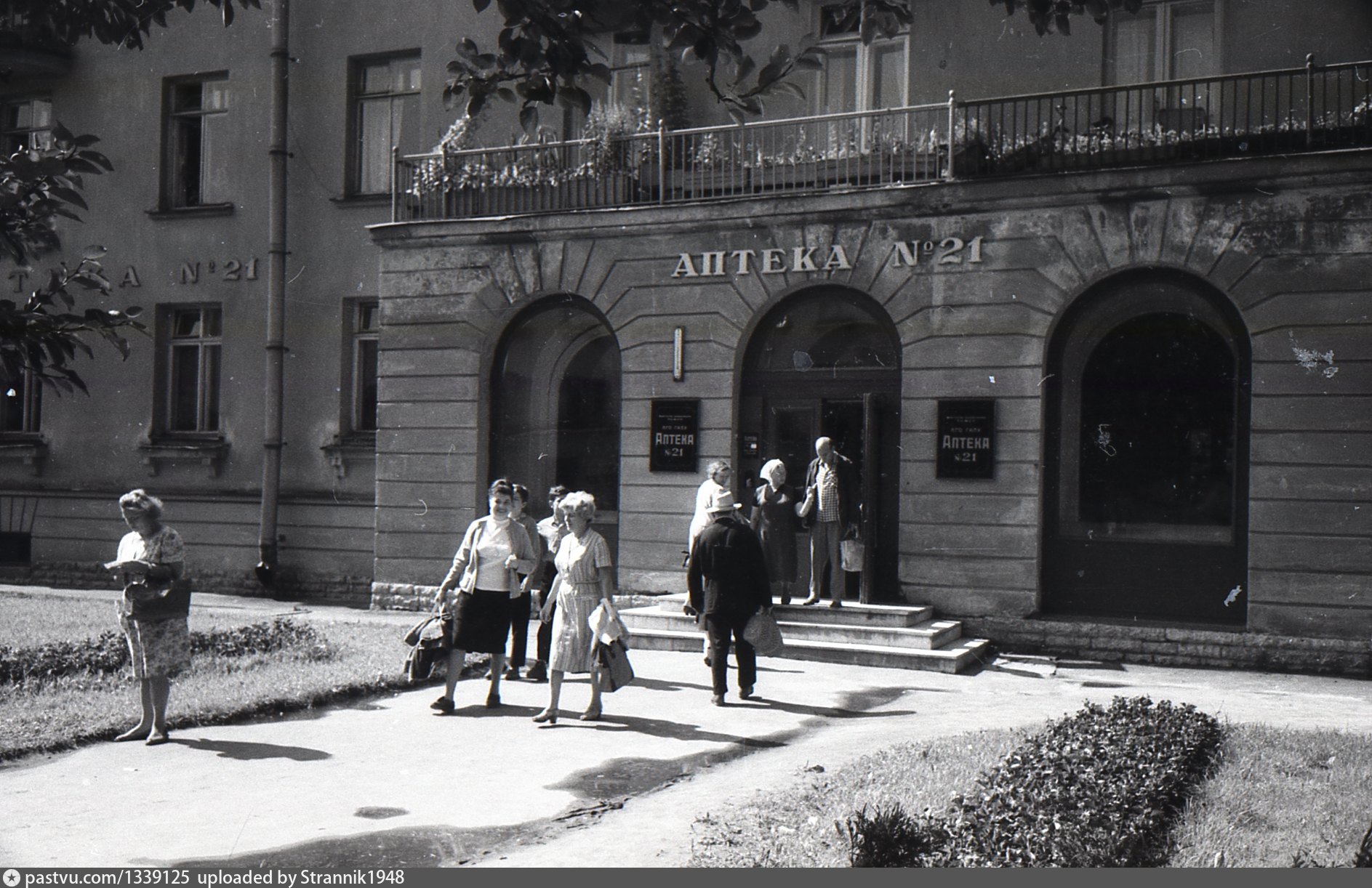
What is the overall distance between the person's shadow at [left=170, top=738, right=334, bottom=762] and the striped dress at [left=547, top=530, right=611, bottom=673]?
197cm

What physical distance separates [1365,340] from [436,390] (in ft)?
38.6

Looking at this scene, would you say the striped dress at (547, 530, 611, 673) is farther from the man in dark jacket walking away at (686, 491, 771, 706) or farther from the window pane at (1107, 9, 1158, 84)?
the window pane at (1107, 9, 1158, 84)

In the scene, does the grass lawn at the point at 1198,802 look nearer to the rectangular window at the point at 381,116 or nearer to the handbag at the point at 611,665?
the handbag at the point at 611,665

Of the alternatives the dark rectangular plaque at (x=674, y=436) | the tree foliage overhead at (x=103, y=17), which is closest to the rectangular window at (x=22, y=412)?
the dark rectangular plaque at (x=674, y=436)

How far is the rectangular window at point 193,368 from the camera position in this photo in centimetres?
2222

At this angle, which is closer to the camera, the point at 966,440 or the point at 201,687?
the point at 201,687

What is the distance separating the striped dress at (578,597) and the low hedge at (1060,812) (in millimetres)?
3443

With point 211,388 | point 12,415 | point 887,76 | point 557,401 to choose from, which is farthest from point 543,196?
point 12,415

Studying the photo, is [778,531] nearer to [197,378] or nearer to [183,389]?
[197,378]

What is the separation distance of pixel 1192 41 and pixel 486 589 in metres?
10.9

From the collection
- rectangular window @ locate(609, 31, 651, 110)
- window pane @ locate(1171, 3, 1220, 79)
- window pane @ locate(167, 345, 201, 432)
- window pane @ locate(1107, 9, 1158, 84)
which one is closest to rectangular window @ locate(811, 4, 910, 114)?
rectangular window @ locate(609, 31, 651, 110)

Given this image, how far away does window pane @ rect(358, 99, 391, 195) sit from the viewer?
20.9 m

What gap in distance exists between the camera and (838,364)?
664 inches

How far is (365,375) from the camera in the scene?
21047 mm
